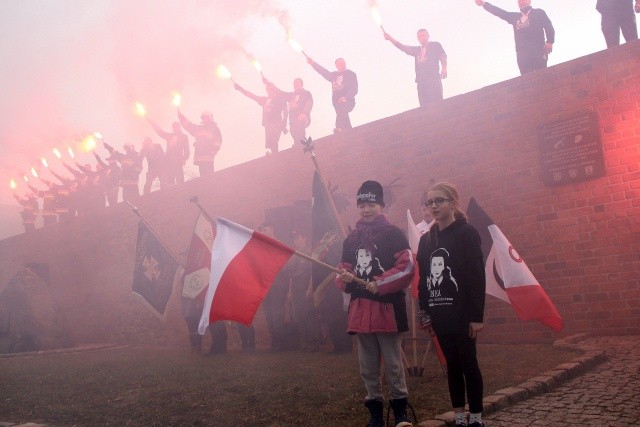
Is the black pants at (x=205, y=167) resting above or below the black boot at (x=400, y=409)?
above

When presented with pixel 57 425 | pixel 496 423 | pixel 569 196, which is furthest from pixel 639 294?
pixel 57 425

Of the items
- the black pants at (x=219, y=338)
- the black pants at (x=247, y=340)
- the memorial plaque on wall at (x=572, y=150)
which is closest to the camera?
the memorial plaque on wall at (x=572, y=150)

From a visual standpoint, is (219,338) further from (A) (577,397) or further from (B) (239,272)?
(A) (577,397)

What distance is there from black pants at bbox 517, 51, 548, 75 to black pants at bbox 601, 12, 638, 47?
91cm

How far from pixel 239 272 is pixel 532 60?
263 inches

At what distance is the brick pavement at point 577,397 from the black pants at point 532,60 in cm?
476

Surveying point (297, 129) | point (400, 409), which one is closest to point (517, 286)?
point (400, 409)

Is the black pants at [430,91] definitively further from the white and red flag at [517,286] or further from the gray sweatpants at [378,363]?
the gray sweatpants at [378,363]

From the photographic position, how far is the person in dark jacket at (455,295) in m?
3.66

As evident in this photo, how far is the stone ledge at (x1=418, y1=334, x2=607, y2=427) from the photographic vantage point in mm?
4000

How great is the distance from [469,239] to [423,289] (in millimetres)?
482

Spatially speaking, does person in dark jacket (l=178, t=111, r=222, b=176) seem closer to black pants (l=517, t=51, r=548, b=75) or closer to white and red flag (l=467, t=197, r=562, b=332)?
black pants (l=517, t=51, r=548, b=75)

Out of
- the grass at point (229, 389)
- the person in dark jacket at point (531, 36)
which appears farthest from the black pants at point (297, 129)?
the grass at point (229, 389)

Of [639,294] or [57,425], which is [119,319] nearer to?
[57,425]
